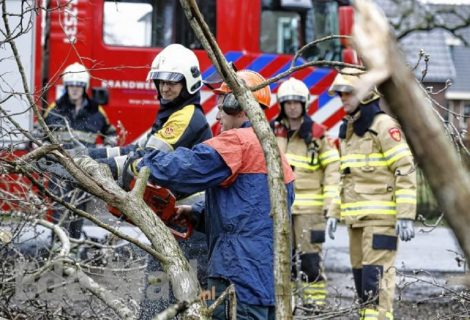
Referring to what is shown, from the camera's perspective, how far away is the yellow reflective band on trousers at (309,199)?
7.95 meters

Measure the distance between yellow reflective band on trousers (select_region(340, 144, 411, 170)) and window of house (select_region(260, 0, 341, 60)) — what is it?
4.75m

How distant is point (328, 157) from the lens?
26.1ft

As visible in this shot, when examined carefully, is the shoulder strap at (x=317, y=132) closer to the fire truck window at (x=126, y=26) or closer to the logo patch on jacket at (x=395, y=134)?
the logo patch on jacket at (x=395, y=134)

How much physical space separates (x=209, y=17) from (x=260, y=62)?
79cm

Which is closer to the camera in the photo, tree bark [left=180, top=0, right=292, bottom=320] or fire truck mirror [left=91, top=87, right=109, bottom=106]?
tree bark [left=180, top=0, right=292, bottom=320]

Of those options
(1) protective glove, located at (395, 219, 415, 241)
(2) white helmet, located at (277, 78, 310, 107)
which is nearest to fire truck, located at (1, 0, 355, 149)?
(2) white helmet, located at (277, 78, 310, 107)

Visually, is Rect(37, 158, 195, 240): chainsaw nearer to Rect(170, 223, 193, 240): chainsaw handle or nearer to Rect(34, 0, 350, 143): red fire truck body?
Rect(170, 223, 193, 240): chainsaw handle

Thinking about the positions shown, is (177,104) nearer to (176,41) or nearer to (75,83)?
(75,83)

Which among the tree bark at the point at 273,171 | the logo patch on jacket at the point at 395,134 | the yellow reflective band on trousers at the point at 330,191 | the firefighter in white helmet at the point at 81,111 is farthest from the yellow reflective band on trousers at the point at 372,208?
the tree bark at the point at 273,171

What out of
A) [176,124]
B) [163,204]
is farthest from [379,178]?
[163,204]

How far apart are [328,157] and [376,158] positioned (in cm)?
128

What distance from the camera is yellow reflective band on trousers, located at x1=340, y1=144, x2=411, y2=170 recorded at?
6.52 m

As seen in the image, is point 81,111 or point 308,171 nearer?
point 308,171

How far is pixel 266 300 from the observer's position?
430 cm
